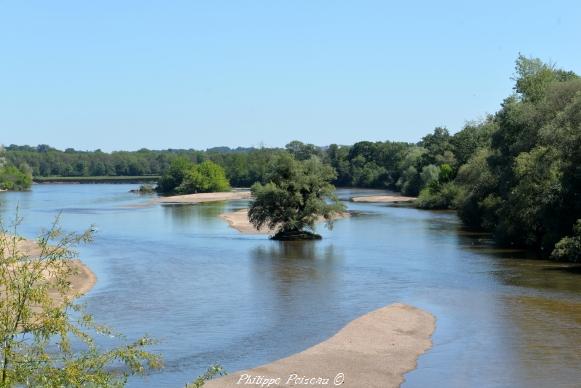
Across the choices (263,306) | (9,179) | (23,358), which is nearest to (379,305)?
(263,306)

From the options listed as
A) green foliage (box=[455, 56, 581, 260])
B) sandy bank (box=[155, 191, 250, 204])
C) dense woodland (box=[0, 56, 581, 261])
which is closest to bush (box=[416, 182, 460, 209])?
dense woodland (box=[0, 56, 581, 261])

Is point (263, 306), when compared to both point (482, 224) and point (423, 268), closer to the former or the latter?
point (423, 268)

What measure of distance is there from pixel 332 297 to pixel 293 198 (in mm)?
24398

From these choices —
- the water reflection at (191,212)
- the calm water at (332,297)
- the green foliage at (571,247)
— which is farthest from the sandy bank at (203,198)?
the green foliage at (571,247)

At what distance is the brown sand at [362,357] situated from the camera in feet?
74.7

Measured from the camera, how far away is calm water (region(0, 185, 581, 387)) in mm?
24984

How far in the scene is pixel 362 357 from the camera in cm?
2547

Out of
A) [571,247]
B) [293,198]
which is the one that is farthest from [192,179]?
[571,247]

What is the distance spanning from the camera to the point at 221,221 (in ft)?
273

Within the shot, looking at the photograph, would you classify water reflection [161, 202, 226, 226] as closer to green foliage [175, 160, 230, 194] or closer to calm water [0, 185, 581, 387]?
calm water [0, 185, 581, 387]

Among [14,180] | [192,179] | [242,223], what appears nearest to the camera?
[242,223]

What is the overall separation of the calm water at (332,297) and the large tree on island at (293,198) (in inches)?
78.5

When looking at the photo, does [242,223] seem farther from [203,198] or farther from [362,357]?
[203,198]

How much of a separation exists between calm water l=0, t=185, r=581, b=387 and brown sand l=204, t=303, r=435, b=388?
65cm
